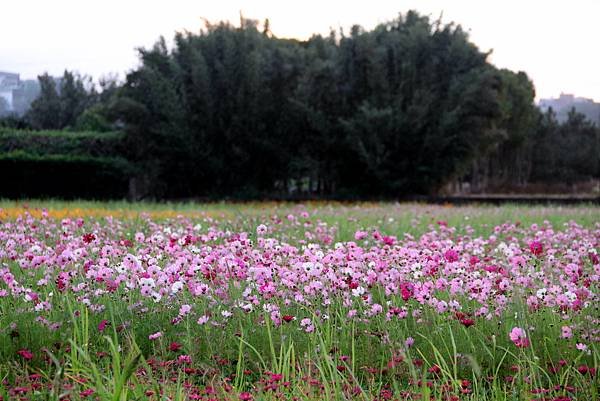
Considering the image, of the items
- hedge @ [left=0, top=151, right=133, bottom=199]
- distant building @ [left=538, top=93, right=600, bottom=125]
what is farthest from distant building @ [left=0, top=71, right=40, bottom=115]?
distant building @ [left=538, top=93, right=600, bottom=125]

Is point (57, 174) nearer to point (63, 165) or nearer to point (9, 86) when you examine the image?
point (63, 165)

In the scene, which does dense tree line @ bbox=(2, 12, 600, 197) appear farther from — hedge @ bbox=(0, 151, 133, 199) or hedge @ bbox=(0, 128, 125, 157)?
hedge @ bbox=(0, 151, 133, 199)

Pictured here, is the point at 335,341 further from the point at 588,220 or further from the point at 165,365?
the point at 588,220

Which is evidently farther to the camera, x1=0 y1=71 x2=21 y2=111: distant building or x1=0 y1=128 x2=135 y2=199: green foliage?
x1=0 y1=71 x2=21 y2=111: distant building

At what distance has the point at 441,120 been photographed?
1978 cm

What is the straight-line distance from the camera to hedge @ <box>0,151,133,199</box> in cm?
1847

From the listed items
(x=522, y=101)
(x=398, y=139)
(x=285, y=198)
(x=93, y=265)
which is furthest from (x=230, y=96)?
(x=522, y=101)

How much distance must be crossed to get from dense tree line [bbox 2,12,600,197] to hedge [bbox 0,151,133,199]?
1.06m

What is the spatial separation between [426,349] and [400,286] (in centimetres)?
55

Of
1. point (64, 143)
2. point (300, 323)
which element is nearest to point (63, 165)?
point (64, 143)

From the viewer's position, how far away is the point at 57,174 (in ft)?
61.3

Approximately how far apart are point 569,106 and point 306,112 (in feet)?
99.9

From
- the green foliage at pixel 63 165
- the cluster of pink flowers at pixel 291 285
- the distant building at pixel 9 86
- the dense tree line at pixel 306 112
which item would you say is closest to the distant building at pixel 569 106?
the dense tree line at pixel 306 112

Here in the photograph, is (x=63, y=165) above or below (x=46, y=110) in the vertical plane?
below
